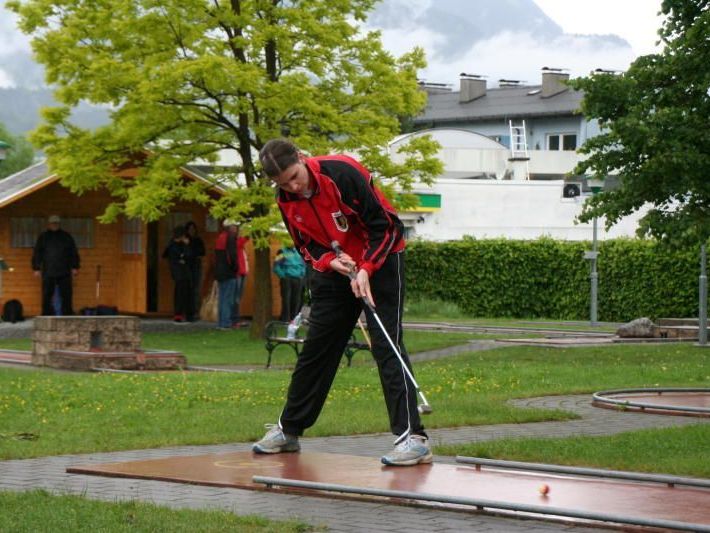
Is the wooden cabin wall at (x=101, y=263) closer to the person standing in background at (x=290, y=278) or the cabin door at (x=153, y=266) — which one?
the cabin door at (x=153, y=266)

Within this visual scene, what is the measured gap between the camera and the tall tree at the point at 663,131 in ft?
62.9

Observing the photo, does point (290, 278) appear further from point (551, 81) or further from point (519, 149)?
point (551, 81)

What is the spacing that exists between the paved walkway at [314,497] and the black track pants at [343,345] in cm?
93

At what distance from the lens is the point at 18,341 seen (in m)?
28.8

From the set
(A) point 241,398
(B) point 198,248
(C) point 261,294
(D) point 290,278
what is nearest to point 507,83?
(B) point 198,248

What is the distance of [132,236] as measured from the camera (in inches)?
1342

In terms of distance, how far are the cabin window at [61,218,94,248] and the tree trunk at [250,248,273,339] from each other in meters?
4.79

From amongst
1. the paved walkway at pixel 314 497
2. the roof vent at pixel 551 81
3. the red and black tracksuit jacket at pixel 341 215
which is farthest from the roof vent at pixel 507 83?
the red and black tracksuit jacket at pixel 341 215

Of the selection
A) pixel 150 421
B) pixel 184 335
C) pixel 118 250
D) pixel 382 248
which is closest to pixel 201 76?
pixel 184 335

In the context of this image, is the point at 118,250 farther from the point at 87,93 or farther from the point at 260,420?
the point at 260,420

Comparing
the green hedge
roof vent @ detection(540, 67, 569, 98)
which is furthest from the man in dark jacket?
roof vent @ detection(540, 67, 569, 98)

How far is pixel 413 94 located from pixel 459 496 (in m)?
22.2

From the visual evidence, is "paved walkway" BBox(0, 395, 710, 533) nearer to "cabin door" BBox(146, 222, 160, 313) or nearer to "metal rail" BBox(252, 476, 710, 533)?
"metal rail" BBox(252, 476, 710, 533)

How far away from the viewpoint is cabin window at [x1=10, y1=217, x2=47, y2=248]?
1271 inches
